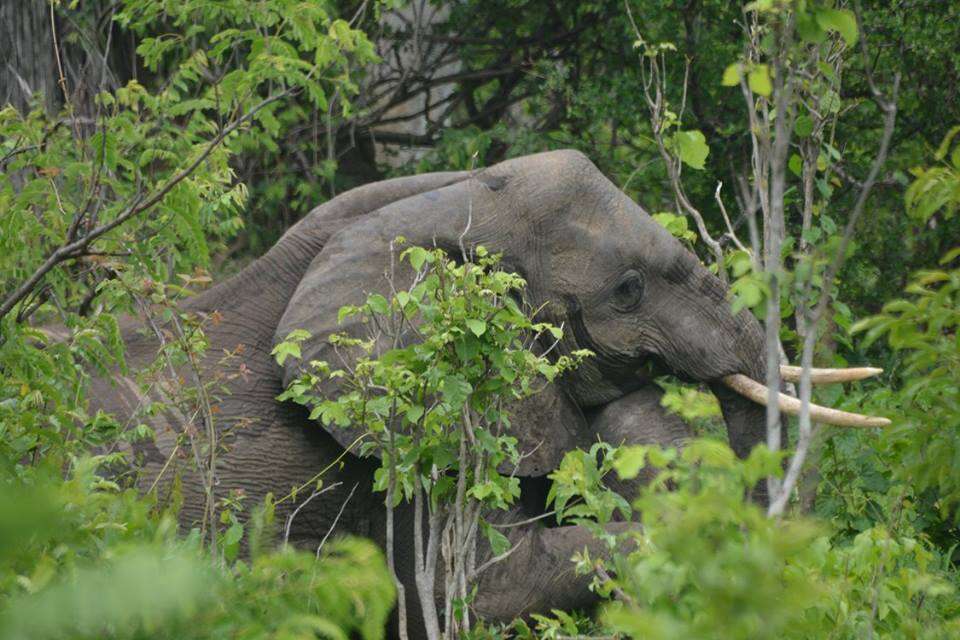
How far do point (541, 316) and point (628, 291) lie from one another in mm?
359

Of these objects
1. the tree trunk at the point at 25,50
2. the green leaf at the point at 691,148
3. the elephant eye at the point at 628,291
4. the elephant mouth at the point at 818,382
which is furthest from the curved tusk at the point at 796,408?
the tree trunk at the point at 25,50

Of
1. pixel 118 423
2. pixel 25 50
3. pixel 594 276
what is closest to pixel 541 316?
pixel 594 276

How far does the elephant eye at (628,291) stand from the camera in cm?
521

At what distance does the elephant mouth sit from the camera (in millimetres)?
4633

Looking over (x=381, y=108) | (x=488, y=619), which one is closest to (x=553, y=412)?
(x=488, y=619)

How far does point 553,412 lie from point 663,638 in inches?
127

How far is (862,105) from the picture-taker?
761 cm

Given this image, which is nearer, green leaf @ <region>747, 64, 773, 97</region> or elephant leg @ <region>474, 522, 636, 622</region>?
green leaf @ <region>747, 64, 773, 97</region>

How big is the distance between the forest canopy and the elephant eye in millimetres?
293

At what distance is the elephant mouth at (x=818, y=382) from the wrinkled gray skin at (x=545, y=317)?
0.05 meters

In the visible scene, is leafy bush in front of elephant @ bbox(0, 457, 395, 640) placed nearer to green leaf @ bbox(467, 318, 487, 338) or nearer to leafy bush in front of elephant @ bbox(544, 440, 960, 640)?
leafy bush in front of elephant @ bbox(544, 440, 960, 640)

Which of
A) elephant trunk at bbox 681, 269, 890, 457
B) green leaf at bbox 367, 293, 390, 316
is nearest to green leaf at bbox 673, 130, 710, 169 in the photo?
elephant trunk at bbox 681, 269, 890, 457

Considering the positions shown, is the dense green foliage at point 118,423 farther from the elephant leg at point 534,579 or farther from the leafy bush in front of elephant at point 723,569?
the elephant leg at point 534,579

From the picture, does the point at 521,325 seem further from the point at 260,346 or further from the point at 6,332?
the point at 260,346
